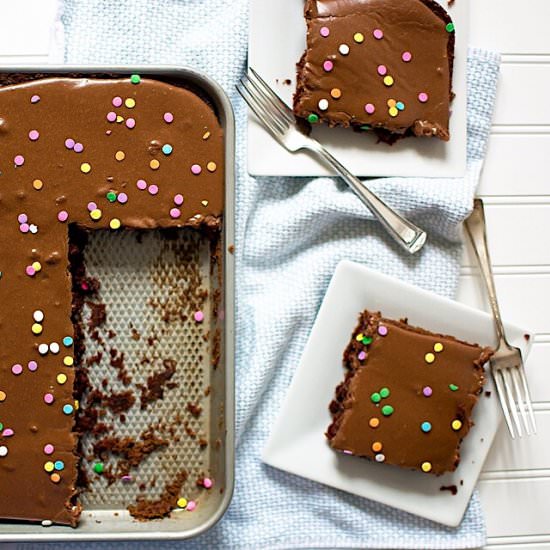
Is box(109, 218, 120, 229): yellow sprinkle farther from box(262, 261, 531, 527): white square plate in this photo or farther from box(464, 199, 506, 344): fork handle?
box(464, 199, 506, 344): fork handle

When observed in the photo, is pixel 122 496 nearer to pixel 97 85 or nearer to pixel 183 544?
pixel 183 544

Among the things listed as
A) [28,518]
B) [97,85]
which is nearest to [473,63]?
[97,85]

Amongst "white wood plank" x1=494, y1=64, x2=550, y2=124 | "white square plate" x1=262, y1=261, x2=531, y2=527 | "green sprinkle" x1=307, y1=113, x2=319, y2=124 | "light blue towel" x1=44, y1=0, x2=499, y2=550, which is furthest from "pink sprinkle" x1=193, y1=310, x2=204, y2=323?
"white wood plank" x1=494, y1=64, x2=550, y2=124

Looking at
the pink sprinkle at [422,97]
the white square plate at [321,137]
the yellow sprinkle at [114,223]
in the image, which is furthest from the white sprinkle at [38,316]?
the pink sprinkle at [422,97]

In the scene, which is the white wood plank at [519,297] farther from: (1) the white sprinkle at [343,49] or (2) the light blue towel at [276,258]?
(1) the white sprinkle at [343,49]

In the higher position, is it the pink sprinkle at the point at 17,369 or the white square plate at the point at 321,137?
the white square plate at the point at 321,137
